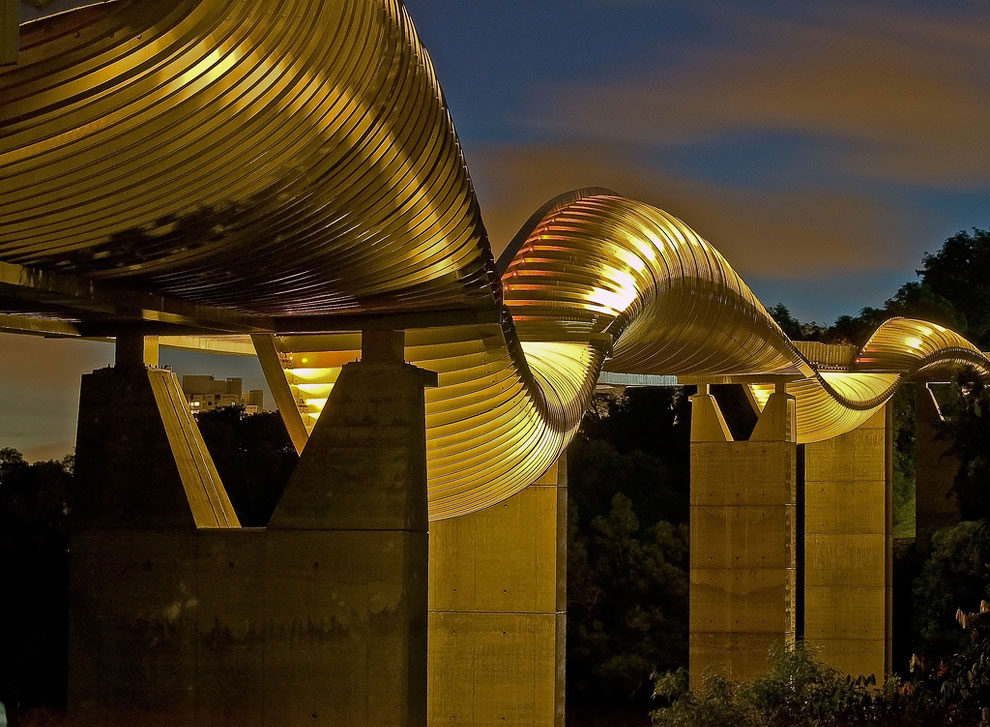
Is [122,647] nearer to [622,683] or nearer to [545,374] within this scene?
[545,374]

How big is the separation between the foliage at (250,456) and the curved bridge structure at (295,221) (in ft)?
65.1

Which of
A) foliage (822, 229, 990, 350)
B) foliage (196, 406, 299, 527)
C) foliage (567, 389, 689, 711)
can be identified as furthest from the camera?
foliage (822, 229, 990, 350)

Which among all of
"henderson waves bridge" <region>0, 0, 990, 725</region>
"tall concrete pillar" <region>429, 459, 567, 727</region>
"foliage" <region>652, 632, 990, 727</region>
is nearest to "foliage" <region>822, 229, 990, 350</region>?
"foliage" <region>652, 632, 990, 727</region>

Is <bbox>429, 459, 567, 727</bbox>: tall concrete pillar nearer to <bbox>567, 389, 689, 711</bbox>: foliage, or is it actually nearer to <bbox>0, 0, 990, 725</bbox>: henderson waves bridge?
<bbox>0, 0, 990, 725</bbox>: henderson waves bridge

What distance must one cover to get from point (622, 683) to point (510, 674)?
65.8 ft

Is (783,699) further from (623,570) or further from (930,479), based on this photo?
(930,479)

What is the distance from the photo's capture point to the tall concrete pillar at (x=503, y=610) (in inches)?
636

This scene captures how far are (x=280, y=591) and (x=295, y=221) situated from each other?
8.81ft

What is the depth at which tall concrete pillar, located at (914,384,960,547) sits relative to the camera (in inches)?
1463

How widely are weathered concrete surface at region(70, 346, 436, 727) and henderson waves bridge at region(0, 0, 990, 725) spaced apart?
0.02 meters

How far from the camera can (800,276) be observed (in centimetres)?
4572

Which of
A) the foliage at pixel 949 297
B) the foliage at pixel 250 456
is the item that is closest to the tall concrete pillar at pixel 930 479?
the foliage at pixel 949 297

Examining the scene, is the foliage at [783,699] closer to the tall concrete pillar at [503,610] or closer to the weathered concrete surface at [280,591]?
the tall concrete pillar at [503,610]

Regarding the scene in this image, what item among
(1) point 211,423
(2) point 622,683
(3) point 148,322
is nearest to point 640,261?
(3) point 148,322
